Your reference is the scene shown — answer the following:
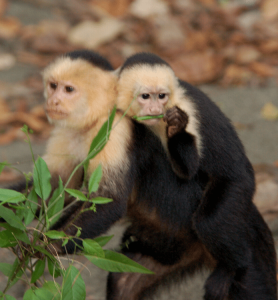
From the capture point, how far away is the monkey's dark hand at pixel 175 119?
1.98 metres

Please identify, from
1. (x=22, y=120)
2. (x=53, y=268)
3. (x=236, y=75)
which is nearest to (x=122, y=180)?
(x=53, y=268)

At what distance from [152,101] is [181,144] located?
0.85 ft

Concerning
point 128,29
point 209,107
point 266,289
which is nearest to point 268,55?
point 128,29

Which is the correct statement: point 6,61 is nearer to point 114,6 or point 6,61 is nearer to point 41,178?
point 114,6

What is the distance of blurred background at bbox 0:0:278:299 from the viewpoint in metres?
4.46

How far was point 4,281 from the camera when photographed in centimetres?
252

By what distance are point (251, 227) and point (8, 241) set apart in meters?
1.29

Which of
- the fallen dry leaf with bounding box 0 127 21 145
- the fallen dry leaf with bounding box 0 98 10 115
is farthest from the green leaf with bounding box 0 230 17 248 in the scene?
the fallen dry leaf with bounding box 0 98 10 115

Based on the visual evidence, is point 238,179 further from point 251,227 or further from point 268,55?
point 268,55

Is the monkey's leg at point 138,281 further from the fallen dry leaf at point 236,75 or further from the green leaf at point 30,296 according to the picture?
the fallen dry leaf at point 236,75

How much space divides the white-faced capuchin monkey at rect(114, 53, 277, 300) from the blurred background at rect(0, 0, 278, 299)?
1.58 m

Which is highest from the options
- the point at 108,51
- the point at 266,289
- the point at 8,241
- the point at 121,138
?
the point at 108,51

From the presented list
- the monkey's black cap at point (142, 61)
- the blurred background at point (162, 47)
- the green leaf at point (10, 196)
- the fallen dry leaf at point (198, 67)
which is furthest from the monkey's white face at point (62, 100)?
the fallen dry leaf at point (198, 67)

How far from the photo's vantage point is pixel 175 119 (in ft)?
6.50
